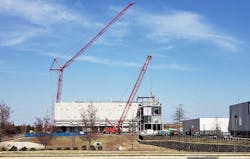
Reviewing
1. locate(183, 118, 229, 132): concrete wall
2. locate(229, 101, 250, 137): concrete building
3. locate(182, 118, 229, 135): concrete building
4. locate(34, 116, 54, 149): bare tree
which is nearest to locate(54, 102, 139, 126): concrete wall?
locate(183, 118, 229, 132): concrete wall

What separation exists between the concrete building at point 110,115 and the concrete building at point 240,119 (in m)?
54.4

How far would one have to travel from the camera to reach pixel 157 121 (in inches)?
6747

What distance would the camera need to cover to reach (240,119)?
356 feet

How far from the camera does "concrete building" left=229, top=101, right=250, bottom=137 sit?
10068 cm

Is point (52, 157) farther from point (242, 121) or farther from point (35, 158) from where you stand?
point (242, 121)

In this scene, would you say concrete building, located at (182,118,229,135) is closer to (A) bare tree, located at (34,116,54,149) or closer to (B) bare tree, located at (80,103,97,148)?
(B) bare tree, located at (80,103,97,148)

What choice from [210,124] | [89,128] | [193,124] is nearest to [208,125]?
[210,124]

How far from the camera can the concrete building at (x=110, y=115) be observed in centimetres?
16938

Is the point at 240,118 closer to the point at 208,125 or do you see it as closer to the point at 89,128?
the point at 208,125

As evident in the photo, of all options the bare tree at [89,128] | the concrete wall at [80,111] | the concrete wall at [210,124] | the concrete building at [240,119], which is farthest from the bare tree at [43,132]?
the concrete wall at [80,111]

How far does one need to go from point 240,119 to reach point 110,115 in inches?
2844

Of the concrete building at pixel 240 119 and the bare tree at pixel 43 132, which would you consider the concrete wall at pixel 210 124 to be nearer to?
the concrete building at pixel 240 119

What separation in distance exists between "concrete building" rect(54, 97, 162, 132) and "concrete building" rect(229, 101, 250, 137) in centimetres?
5442

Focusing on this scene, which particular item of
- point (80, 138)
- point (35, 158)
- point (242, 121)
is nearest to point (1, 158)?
point (35, 158)
